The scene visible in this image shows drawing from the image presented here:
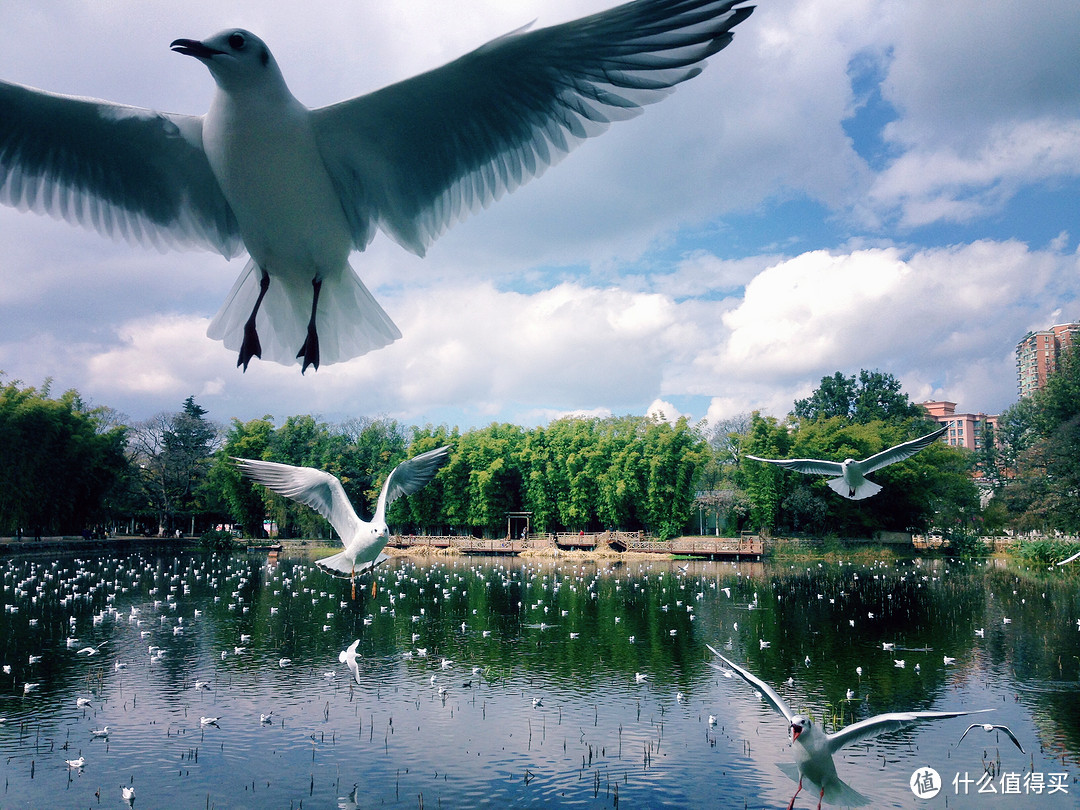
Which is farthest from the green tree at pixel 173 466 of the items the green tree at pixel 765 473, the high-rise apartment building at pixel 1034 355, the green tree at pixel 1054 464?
the high-rise apartment building at pixel 1034 355

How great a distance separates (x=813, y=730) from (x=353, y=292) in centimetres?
688

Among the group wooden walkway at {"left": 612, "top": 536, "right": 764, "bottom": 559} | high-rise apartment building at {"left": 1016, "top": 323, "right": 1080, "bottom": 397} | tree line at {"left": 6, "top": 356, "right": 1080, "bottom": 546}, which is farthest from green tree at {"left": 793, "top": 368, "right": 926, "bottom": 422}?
high-rise apartment building at {"left": 1016, "top": 323, "right": 1080, "bottom": 397}

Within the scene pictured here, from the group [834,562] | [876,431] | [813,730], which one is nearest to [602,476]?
[834,562]

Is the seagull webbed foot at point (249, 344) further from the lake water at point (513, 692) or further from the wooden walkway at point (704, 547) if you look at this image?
the wooden walkway at point (704, 547)

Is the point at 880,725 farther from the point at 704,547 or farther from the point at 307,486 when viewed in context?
the point at 704,547

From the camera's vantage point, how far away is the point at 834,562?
130 ft

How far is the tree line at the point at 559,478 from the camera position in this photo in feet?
119

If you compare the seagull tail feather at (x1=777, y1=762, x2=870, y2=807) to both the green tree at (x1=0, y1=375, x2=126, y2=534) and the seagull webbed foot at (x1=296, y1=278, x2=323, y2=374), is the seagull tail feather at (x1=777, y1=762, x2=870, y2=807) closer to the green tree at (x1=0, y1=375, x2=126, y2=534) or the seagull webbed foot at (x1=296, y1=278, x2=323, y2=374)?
the seagull webbed foot at (x1=296, y1=278, x2=323, y2=374)

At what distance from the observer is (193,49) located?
0.97 meters

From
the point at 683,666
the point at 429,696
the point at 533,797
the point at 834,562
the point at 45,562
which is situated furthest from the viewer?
the point at 834,562

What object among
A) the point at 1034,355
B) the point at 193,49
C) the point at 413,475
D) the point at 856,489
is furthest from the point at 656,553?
the point at 1034,355

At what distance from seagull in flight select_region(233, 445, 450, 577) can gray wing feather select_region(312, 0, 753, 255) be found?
209 cm

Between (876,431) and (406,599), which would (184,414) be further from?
(876,431)

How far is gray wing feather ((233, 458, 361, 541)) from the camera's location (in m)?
3.39
